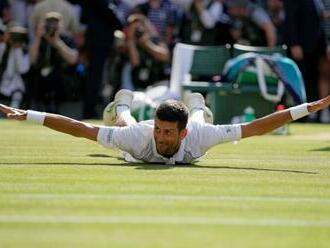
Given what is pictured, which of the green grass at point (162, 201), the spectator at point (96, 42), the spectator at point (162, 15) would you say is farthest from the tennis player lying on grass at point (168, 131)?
the spectator at point (162, 15)

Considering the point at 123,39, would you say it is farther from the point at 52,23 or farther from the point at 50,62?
the point at 52,23

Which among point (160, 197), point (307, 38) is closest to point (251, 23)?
point (307, 38)

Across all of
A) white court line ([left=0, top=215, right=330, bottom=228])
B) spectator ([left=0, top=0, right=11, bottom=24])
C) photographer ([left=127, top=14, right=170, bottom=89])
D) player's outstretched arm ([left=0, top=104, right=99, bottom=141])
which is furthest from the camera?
spectator ([left=0, top=0, right=11, bottom=24])

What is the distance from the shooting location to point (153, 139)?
10703 mm

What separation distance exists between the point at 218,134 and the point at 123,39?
11312 millimetres

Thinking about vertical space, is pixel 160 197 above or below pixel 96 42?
below

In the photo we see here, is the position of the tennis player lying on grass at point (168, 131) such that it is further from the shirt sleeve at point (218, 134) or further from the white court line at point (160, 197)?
the white court line at point (160, 197)

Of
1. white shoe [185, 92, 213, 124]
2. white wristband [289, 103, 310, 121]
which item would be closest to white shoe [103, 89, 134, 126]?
white shoe [185, 92, 213, 124]

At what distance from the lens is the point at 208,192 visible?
9.12 metres

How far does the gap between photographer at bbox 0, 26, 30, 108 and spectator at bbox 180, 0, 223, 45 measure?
124 inches

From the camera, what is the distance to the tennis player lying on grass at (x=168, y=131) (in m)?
10.4

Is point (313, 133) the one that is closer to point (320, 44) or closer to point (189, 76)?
point (189, 76)

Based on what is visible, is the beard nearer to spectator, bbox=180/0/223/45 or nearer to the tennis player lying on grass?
the tennis player lying on grass

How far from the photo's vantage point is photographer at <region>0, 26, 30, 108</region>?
21.5 metres
